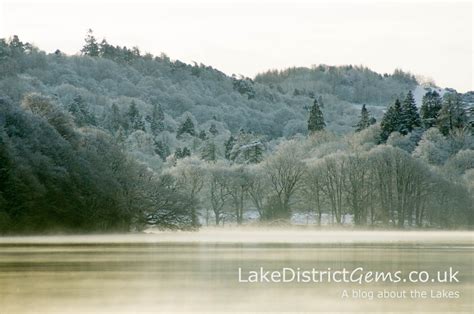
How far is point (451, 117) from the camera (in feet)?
524

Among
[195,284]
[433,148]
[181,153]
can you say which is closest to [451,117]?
[433,148]

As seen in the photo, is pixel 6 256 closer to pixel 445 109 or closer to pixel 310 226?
pixel 310 226

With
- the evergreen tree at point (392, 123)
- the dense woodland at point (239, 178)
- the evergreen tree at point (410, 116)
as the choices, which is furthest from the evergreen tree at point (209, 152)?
the evergreen tree at point (410, 116)

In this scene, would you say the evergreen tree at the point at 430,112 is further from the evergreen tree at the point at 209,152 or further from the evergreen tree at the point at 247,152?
the evergreen tree at the point at 209,152

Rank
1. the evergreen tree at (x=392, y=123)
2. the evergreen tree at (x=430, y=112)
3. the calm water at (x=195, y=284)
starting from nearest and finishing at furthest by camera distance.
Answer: the calm water at (x=195, y=284), the evergreen tree at (x=392, y=123), the evergreen tree at (x=430, y=112)

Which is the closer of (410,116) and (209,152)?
(410,116)

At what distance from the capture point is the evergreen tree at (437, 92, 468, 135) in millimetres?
157375

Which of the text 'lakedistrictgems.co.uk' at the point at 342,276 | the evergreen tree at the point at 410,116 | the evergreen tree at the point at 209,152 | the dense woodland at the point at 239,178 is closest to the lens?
the text 'lakedistrictgems.co.uk' at the point at 342,276

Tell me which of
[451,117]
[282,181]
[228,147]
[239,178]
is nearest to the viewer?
[282,181]

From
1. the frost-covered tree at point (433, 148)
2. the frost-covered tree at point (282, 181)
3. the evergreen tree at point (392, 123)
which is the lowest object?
the frost-covered tree at point (282, 181)

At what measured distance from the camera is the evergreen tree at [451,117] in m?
157

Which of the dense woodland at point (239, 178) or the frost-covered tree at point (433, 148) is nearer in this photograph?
the dense woodland at point (239, 178)

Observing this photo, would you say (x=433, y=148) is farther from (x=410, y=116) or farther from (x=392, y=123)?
(x=392, y=123)

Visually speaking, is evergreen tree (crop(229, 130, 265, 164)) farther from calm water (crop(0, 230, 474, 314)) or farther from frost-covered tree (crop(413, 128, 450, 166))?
calm water (crop(0, 230, 474, 314))
